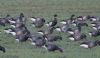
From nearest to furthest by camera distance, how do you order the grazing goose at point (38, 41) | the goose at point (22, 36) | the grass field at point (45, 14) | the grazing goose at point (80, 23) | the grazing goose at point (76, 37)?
the grass field at point (45, 14), the grazing goose at point (38, 41), the goose at point (22, 36), the grazing goose at point (76, 37), the grazing goose at point (80, 23)

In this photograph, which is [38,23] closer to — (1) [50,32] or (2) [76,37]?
(1) [50,32]

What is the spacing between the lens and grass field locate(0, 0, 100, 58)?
15077 millimetres

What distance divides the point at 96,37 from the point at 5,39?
352 centimetres

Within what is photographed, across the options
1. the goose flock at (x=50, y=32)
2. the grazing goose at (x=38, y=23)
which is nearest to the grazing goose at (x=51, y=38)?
the goose flock at (x=50, y=32)

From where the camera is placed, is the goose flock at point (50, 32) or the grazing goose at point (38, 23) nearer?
the goose flock at point (50, 32)

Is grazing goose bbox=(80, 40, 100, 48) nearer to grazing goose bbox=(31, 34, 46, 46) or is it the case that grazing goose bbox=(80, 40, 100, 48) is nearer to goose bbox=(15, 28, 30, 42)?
grazing goose bbox=(31, 34, 46, 46)

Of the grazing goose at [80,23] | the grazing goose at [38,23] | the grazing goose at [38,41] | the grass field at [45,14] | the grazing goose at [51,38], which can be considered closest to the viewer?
the grass field at [45,14]

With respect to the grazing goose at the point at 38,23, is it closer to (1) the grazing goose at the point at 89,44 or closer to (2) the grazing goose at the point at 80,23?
(2) the grazing goose at the point at 80,23

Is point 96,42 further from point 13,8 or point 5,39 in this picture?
point 13,8

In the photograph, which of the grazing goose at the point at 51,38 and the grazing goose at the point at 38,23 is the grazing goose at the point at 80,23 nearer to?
the grazing goose at the point at 38,23

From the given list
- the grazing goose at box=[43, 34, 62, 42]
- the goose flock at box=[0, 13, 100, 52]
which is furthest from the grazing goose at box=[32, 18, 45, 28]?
the grazing goose at box=[43, 34, 62, 42]

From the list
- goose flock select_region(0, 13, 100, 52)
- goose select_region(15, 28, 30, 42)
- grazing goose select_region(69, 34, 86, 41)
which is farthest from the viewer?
grazing goose select_region(69, 34, 86, 41)

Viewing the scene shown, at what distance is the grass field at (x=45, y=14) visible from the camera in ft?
49.5

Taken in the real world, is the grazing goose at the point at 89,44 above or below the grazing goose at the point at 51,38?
above
